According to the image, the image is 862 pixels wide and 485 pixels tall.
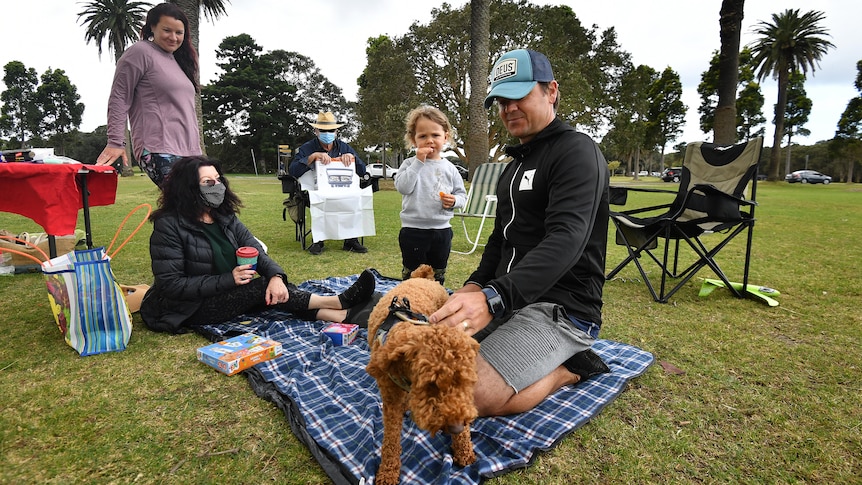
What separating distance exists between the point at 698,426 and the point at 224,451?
6.76 ft

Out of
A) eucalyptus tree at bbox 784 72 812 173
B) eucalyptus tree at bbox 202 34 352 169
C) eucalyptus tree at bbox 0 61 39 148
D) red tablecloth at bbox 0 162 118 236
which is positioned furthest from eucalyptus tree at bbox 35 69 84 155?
eucalyptus tree at bbox 784 72 812 173

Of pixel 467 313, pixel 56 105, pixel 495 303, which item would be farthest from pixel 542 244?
pixel 56 105

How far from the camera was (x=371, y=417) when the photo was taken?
189cm

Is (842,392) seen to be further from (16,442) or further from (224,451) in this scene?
(16,442)

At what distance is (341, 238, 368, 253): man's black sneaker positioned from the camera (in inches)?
235

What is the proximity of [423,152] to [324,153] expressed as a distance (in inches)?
105

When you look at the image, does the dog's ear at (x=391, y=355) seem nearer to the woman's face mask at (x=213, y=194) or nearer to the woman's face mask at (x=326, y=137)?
the woman's face mask at (x=213, y=194)

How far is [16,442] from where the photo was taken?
1.71 meters

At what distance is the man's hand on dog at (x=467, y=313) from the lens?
136cm

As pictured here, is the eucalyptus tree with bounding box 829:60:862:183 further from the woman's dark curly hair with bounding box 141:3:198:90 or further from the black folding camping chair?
the woman's dark curly hair with bounding box 141:3:198:90

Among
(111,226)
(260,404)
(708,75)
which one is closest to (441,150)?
(260,404)

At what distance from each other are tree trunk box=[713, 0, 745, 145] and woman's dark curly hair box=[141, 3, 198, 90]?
9189 millimetres

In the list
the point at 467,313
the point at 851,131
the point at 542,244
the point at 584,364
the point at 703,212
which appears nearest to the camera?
the point at 467,313

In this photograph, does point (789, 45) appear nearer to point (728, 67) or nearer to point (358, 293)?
point (728, 67)
